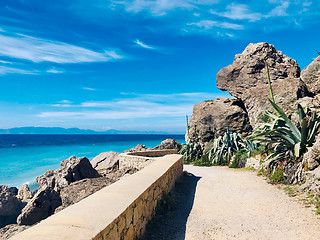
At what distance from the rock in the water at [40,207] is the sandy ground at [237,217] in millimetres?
5022

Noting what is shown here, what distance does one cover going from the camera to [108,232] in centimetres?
267

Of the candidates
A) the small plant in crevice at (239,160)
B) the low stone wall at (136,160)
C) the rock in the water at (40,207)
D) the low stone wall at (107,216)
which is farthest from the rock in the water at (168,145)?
the low stone wall at (107,216)

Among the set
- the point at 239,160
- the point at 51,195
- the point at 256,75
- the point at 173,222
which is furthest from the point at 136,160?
the point at 256,75

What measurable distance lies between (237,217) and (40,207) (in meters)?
7.08

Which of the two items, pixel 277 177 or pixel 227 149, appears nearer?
pixel 277 177

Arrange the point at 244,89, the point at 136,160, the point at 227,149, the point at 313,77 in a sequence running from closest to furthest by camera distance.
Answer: the point at 136,160
the point at 227,149
the point at 313,77
the point at 244,89

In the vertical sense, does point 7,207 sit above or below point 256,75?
below

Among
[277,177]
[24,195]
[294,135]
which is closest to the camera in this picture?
[277,177]

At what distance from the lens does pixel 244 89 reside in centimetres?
1872

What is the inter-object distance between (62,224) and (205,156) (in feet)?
47.5

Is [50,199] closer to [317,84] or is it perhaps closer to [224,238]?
[224,238]

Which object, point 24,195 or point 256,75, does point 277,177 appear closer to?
point 256,75

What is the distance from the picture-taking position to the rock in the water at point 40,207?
8031 millimetres

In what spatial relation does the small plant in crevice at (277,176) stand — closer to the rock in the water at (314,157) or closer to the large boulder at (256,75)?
the rock in the water at (314,157)
